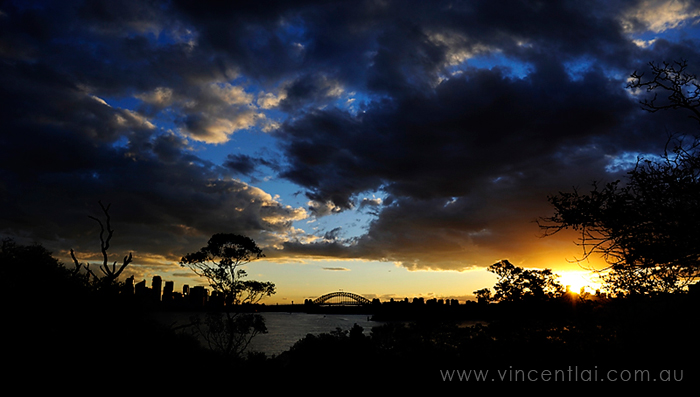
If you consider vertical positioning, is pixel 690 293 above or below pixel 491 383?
above

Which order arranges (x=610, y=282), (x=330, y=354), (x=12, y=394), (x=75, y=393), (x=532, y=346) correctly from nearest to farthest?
(x=12, y=394) < (x=75, y=393) < (x=610, y=282) < (x=532, y=346) < (x=330, y=354)

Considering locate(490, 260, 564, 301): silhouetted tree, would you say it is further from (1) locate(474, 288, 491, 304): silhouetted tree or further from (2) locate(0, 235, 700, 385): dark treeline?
(2) locate(0, 235, 700, 385): dark treeline

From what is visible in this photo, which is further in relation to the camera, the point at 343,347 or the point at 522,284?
the point at 522,284

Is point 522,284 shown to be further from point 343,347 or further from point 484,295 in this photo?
point 343,347

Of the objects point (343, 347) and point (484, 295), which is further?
point (484, 295)

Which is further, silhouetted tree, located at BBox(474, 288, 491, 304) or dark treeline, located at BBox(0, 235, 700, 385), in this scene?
silhouetted tree, located at BBox(474, 288, 491, 304)

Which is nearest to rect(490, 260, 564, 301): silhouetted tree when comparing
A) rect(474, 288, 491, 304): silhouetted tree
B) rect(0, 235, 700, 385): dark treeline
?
rect(474, 288, 491, 304): silhouetted tree

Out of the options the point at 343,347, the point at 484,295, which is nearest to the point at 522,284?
the point at 484,295

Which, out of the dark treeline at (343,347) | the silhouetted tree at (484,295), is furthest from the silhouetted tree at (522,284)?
the dark treeline at (343,347)

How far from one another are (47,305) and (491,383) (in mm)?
16707

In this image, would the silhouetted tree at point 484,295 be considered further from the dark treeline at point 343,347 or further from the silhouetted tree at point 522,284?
the dark treeline at point 343,347

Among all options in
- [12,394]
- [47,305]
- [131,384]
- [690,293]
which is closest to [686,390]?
[690,293]

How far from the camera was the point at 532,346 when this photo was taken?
18.5 m

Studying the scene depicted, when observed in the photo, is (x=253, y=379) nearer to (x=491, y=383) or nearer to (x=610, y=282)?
(x=491, y=383)
